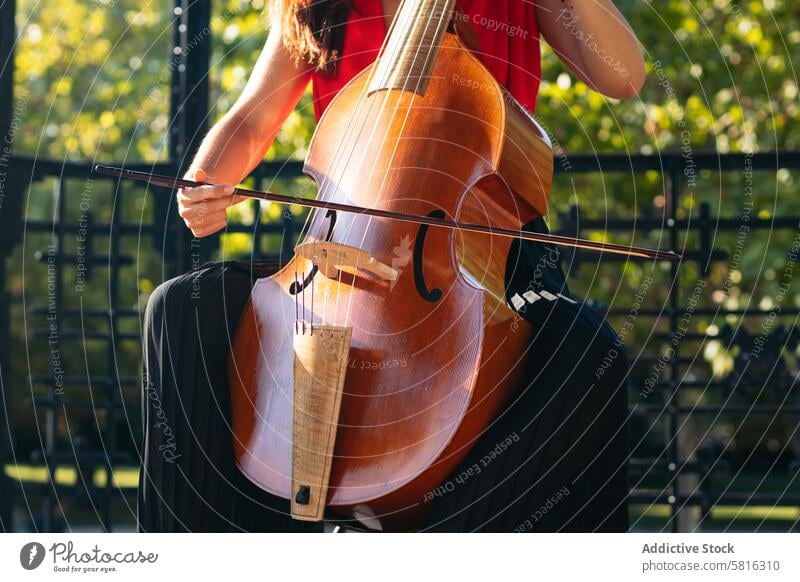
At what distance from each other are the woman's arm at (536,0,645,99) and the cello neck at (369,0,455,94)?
7.4 inches

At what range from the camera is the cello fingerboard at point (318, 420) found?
1.11 m

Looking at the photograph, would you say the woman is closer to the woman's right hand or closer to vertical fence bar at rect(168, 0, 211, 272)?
the woman's right hand

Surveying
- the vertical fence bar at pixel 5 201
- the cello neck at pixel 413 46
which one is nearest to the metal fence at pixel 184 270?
the vertical fence bar at pixel 5 201

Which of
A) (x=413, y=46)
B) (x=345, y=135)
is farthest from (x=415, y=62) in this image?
(x=345, y=135)

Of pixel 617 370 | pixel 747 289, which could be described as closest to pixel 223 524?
pixel 617 370

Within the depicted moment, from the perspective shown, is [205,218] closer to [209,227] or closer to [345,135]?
[209,227]

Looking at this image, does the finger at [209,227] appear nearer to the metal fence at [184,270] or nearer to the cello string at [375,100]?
the cello string at [375,100]

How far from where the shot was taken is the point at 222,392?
48.8 inches

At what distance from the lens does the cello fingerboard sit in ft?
3.64

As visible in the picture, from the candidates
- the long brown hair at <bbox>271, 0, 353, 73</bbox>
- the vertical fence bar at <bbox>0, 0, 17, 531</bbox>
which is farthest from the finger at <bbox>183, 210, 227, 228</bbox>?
the vertical fence bar at <bbox>0, 0, 17, 531</bbox>

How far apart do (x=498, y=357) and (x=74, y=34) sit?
201 inches

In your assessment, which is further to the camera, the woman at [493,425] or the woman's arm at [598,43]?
the woman's arm at [598,43]
